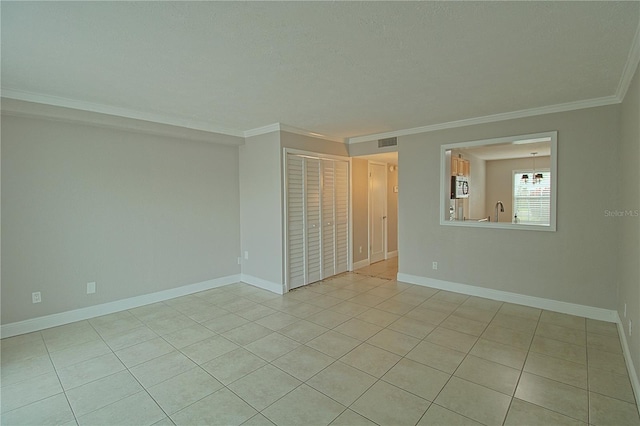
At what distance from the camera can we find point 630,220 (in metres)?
2.65

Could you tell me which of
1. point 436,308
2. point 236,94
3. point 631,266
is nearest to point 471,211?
point 436,308

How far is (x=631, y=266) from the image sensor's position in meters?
2.57

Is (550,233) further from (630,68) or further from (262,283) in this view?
(262,283)

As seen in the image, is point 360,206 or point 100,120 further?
point 360,206

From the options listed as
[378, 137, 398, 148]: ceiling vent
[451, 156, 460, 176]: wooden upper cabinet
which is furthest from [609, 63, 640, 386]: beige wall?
[378, 137, 398, 148]: ceiling vent

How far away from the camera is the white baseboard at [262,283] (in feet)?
15.5

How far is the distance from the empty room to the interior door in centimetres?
77

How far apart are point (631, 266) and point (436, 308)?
1.95 m

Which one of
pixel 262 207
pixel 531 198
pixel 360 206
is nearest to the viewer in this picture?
pixel 262 207

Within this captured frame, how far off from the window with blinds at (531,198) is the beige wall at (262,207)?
6.37 m

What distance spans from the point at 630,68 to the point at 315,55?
2543mm

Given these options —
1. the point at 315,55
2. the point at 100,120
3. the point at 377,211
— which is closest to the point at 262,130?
the point at 100,120

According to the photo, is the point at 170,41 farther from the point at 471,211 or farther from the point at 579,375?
the point at 471,211

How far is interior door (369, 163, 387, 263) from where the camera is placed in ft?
21.4
